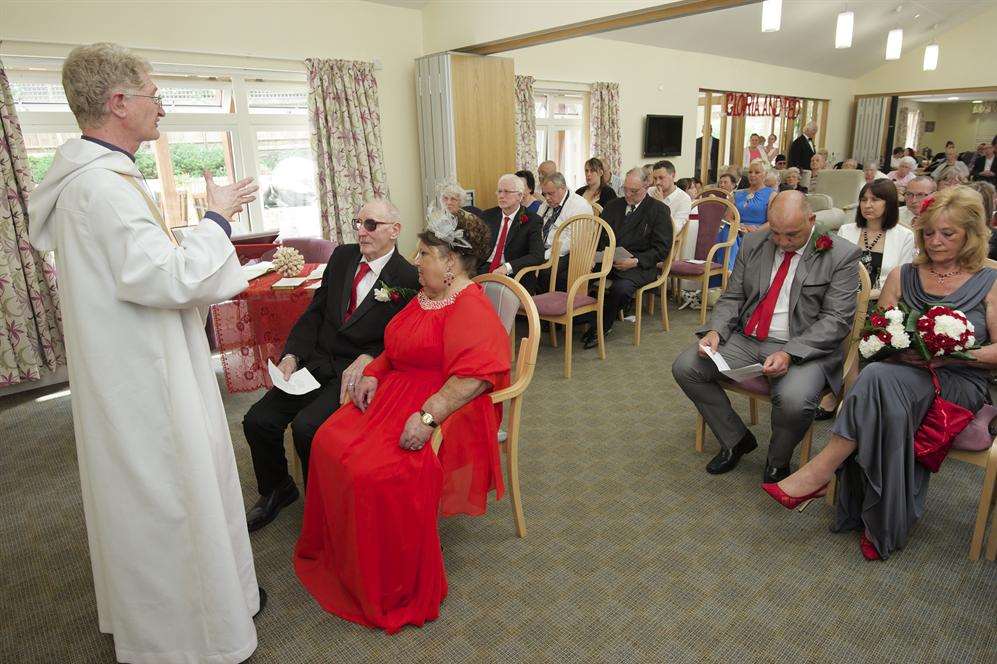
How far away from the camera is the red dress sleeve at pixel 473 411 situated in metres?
1.90

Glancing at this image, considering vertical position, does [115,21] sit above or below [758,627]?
above

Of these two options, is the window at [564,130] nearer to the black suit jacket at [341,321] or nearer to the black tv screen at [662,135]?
the black tv screen at [662,135]

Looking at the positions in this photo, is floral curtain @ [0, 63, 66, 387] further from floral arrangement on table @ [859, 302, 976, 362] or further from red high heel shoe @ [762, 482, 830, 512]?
floral arrangement on table @ [859, 302, 976, 362]

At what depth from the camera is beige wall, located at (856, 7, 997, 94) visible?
11.0m

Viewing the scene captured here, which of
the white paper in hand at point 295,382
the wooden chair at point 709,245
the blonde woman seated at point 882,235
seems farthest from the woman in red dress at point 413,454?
the wooden chair at point 709,245

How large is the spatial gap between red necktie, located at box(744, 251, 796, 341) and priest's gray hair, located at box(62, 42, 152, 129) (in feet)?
7.71

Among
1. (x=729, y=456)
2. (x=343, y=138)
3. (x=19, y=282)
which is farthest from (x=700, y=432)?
(x=19, y=282)

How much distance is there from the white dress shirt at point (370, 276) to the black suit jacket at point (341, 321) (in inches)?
0.6

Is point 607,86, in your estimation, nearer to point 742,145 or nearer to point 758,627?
point 742,145

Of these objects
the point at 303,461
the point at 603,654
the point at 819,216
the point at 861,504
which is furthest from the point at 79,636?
the point at 819,216

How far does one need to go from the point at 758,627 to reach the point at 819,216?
3.26 meters

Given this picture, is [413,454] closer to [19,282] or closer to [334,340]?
[334,340]

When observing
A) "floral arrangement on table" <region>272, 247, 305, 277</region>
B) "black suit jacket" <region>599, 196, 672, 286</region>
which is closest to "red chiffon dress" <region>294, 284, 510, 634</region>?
"floral arrangement on table" <region>272, 247, 305, 277</region>

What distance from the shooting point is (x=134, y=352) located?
146cm
